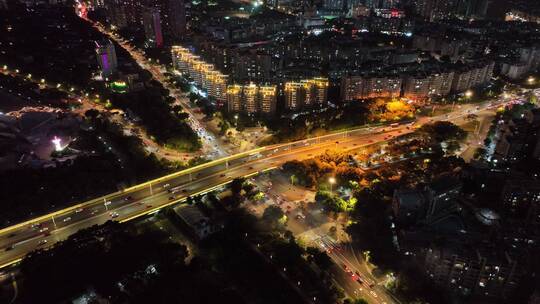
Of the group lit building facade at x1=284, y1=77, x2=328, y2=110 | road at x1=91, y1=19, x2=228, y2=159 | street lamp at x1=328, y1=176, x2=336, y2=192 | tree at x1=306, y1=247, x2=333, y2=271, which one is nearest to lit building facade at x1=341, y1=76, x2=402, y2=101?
lit building facade at x1=284, y1=77, x2=328, y2=110

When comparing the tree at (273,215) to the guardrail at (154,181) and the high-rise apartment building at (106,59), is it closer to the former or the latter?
the guardrail at (154,181)

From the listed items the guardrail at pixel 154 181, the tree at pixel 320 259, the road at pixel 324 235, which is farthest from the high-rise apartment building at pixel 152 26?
the tree at pixel 320 259

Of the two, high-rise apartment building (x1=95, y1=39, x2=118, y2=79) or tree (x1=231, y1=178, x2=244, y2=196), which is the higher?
high-rise apartment building (x1=95, y1=39, x2=118, y2=79)

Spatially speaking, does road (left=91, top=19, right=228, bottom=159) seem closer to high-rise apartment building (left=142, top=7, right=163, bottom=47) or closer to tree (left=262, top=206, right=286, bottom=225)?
high-rise apartment building (left=142, top=7, right=163, bottom=47)

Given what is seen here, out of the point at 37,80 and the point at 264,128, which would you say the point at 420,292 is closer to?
the point at 264,128

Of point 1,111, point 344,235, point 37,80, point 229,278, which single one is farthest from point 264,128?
point 37,80
